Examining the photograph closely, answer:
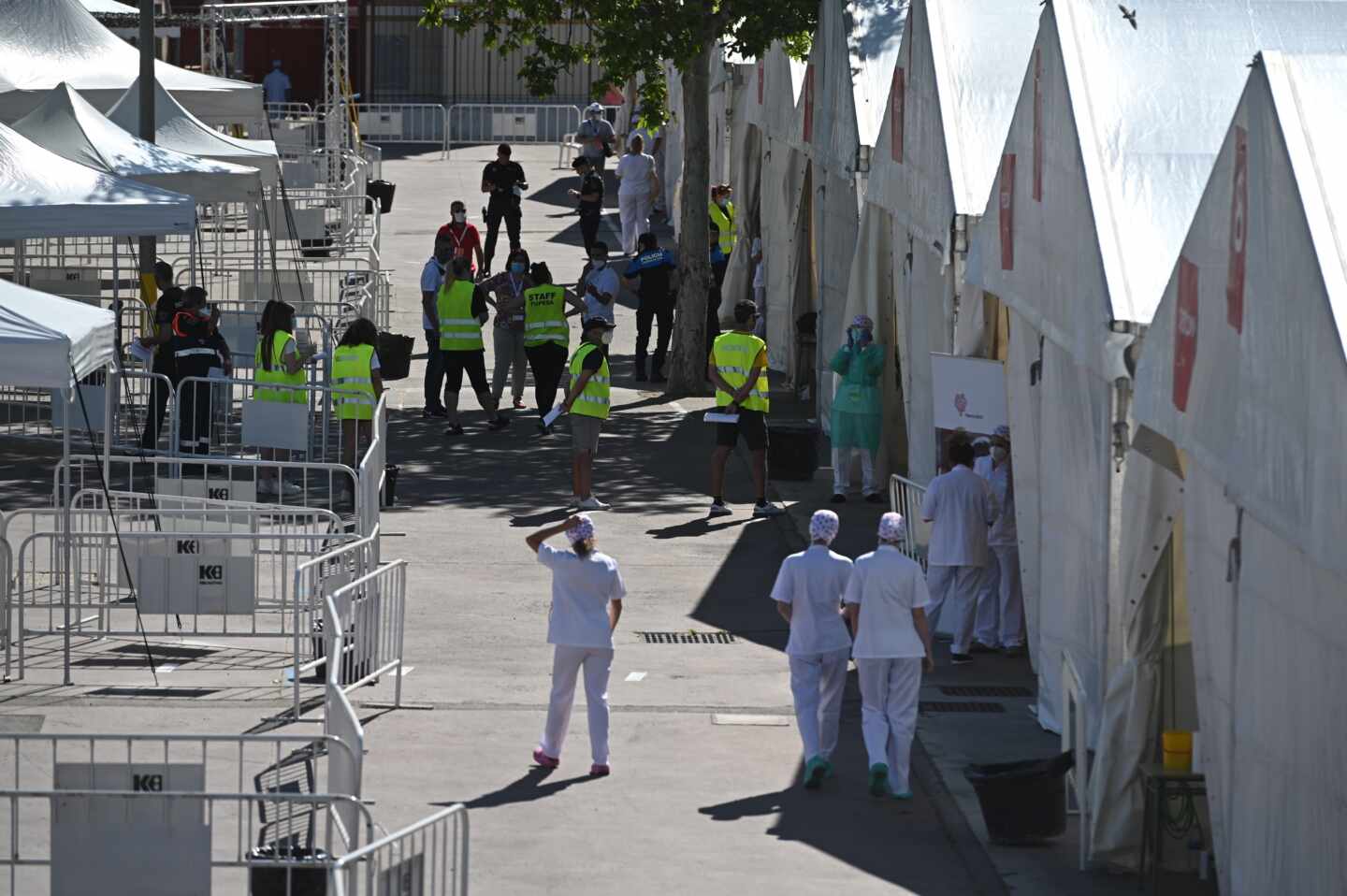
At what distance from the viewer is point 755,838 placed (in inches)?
408

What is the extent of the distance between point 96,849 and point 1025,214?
716cm

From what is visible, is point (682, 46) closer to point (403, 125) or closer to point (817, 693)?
point (817, 693)

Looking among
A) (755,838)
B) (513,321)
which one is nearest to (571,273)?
(513,321)

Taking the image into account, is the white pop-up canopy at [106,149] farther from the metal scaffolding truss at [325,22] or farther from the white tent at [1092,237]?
the metal scaffolding truss at [325,22]

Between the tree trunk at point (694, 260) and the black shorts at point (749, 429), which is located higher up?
the tree trunk at point (694, 260)

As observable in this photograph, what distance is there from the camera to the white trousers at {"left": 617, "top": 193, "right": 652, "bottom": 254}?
33938mm

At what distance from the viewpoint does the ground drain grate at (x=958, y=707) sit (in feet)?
42.4

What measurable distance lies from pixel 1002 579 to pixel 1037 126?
10.3 ft

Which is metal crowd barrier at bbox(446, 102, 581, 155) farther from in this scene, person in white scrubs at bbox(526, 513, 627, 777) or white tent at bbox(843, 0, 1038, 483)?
person in white scrubs at bbox(526, 513, 627, 777)

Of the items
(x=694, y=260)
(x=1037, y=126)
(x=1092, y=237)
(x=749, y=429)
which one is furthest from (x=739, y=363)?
(x=1092, y=237)

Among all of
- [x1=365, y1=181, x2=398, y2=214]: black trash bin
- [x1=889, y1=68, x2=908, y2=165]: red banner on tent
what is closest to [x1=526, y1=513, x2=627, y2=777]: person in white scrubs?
[x1=889, y1=68, x2=908, y2=165]: red banner on tent

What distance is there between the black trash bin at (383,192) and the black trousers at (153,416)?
18.4 meters

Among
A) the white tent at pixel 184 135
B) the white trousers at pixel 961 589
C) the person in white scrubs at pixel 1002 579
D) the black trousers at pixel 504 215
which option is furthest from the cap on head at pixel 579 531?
the black trousers at pixel 504 215

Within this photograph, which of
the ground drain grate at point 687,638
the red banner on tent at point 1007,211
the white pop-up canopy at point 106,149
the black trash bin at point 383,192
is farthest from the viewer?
the black trash bin at point 383,192
